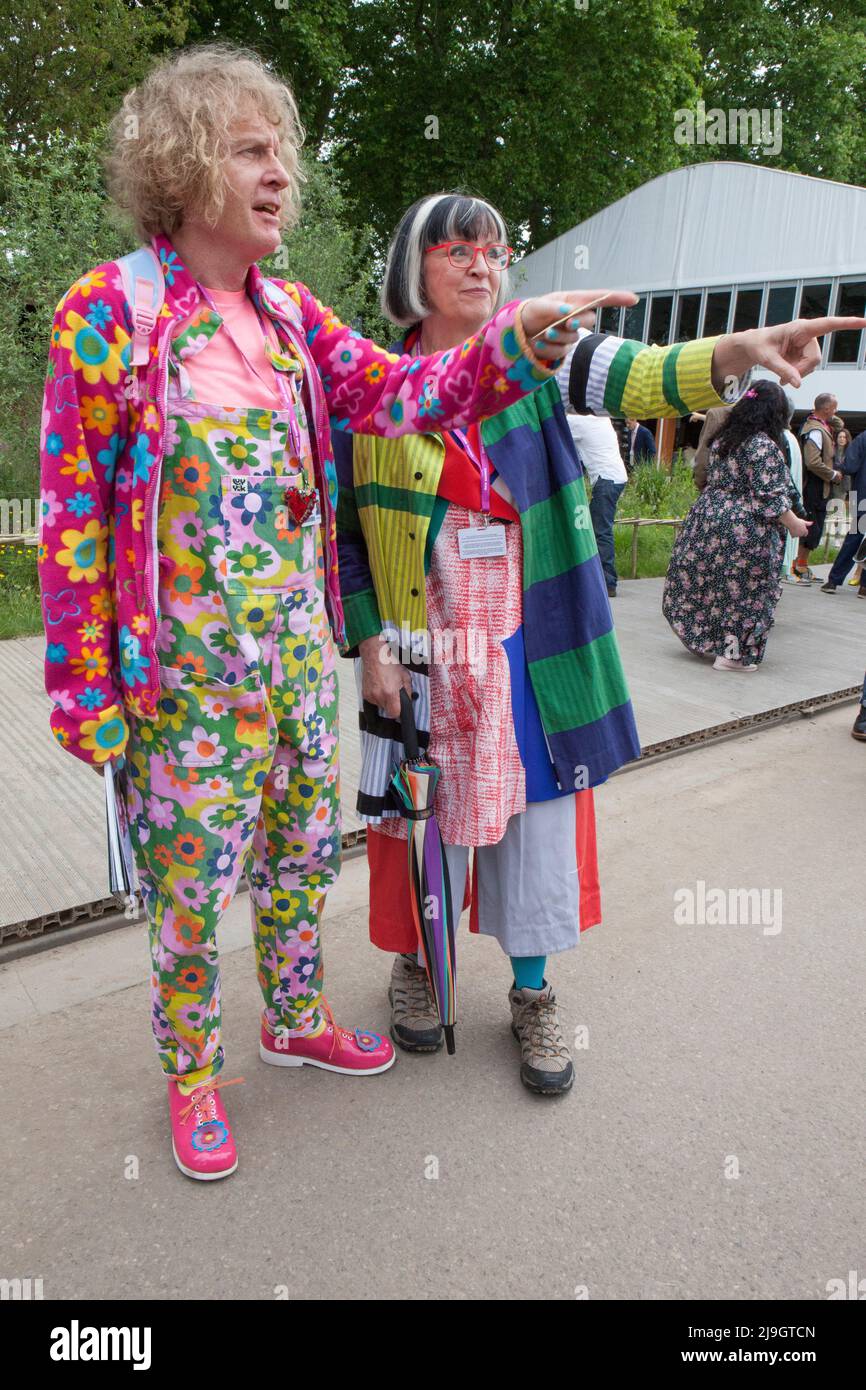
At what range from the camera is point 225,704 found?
182cm

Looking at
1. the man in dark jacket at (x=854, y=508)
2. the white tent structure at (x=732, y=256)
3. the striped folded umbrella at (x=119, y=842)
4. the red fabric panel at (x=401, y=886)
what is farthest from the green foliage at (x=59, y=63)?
the striped folded umbrella at (x=119, y=842)

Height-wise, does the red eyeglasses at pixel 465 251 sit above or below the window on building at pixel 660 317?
below

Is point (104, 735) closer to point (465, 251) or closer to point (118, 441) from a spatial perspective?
point (118, 441)

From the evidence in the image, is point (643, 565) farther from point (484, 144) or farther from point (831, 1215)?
point (484, 144)

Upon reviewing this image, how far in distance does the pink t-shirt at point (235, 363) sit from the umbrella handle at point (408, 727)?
723mm

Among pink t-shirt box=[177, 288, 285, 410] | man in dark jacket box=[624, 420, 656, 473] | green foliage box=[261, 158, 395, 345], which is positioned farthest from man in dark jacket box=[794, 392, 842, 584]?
pink t-shirt box=[177, 288, 285, 410]

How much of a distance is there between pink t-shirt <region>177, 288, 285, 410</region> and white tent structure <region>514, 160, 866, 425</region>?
18.2 metres

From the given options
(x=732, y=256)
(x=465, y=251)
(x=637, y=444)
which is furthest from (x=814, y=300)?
(x=465, y=251)

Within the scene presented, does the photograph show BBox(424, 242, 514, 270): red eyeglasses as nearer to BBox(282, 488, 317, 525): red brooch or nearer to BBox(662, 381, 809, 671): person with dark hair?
BBox(282, 488, 317, 525): red brooch

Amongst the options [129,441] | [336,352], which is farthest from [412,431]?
[129,441]

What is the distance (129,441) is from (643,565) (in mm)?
8581

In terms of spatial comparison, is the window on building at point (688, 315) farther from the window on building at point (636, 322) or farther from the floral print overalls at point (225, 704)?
the floral print overalls at point (225, 704)

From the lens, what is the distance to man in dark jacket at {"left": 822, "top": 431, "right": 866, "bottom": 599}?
789 centimetres

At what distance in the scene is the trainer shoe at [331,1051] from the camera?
2.38 m
